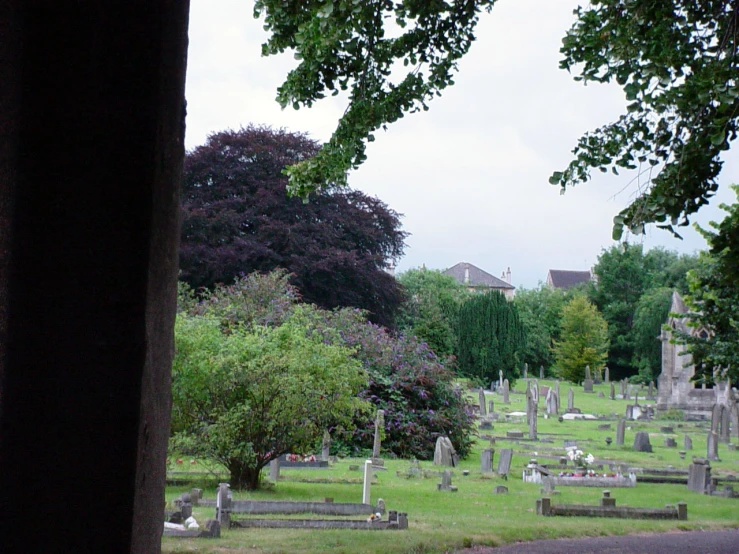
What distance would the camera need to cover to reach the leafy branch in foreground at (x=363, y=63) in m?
8.73

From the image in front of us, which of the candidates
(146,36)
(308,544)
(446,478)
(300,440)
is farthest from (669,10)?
(446,478)

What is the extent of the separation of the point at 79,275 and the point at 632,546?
33.0 feet

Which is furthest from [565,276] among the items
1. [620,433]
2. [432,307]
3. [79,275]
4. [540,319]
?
[79,275]

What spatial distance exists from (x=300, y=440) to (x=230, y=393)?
1.45m

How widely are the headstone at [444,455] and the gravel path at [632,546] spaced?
27.4ft

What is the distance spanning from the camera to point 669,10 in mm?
7645

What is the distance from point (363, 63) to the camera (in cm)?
921

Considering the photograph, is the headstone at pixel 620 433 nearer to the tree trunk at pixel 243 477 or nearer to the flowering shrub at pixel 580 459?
the flowering shrub at pixel 580 459

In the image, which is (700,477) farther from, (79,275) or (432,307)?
(432,307)

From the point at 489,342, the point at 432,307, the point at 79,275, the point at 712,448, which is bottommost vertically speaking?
the point at 712,448

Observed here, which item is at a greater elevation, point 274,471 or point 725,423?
point 725,423

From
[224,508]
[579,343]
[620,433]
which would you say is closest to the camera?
[224,508]

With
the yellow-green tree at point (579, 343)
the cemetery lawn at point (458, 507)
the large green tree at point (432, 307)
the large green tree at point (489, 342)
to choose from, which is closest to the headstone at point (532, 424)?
the cemetery lawn at point (458, 507)

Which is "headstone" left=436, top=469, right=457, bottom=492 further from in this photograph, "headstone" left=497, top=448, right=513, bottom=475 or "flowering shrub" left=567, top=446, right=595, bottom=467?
"flowering shrub" left=567, top=446, right=595, bottom=467
